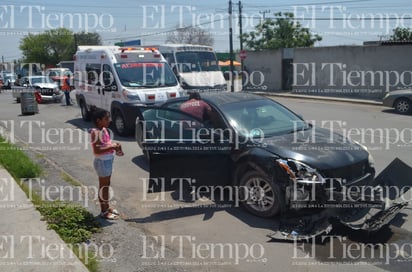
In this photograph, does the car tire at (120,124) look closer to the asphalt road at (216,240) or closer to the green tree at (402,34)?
the asphalt road at (216,240)

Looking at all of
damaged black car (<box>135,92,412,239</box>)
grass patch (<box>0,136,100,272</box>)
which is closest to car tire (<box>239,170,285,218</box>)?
damaged black car (<box>135,92,412,239</box>)

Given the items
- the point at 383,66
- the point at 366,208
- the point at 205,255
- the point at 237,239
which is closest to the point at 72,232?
the point at 205,255

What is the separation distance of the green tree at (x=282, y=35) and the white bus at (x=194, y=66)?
2751 centimetres

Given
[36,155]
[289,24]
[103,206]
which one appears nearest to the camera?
[103,206]

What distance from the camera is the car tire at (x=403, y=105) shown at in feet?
50.9

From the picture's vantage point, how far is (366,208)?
197 inches

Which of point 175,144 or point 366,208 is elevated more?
point 175,144

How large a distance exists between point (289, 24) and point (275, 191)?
4325 centimetres

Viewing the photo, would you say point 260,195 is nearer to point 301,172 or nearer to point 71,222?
point 301,172

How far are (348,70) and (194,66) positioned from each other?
33.5ft

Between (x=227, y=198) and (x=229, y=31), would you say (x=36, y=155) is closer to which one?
(x=227, y=198)

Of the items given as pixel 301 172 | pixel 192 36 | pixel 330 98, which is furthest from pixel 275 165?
pixel 192 36

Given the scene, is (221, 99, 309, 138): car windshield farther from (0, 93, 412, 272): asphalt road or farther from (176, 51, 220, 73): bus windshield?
(176, 51, 220, 73): bus windshield

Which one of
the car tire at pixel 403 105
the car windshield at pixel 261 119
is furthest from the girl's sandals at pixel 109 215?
the car tire at pixel 403 105
